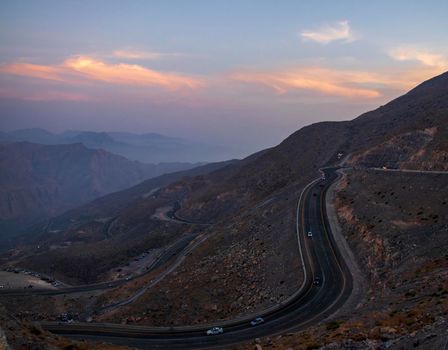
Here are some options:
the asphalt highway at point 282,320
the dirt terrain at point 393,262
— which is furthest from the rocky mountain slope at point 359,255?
the asphalt highway at point 282,320

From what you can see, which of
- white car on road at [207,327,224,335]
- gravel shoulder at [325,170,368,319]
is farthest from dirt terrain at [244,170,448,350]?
white car on road at [207,327,224,335]

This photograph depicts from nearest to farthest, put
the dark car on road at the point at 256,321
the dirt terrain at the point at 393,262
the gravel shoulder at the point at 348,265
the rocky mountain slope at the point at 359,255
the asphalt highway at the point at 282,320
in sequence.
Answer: the dirt terrain at the point at 393,262, the rocky mountain slope at the point at 359,255, the gravel shoulder at the point at 348,265, the asphalt highway at the point at 282,320, the dark car on road at the point at 256,321

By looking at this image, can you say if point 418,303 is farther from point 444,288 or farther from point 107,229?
point 107,229

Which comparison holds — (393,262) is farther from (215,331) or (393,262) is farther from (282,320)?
(215,331)

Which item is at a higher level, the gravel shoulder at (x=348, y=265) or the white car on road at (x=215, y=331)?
the gravel shoulder at (x=348, y=265)

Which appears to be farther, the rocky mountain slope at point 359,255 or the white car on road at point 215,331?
the white car on road at point 215,331

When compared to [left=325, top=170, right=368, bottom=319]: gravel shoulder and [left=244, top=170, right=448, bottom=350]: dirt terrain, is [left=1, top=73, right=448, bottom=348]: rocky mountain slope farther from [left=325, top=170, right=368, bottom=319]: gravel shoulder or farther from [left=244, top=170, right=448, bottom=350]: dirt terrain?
[left=325, top=170, right=368, bottom=319]: gravel shoulder

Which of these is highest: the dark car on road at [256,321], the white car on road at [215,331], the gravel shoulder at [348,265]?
the gravel shoulder at [348,265]

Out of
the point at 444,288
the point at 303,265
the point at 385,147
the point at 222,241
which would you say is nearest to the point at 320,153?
the point at 385,147

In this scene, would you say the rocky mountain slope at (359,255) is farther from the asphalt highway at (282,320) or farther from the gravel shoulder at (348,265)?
the asphalt highway at (282,320)

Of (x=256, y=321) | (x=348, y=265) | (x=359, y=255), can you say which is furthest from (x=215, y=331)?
(x=359, y=255)
